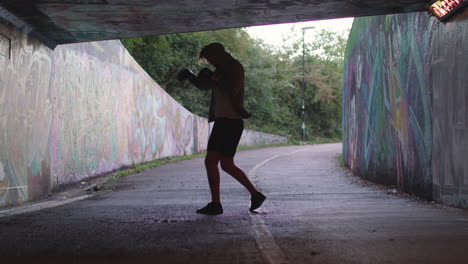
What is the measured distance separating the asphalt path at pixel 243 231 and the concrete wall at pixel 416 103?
19.6 inches

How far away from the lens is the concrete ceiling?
7242 millimetres

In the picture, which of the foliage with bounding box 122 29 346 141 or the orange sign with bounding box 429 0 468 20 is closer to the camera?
the orange sign with bounding box 429 0 468 20

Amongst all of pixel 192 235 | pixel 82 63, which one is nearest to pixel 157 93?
pixel 82 63

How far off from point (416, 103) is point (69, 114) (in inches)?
275

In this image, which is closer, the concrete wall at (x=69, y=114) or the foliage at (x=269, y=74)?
the concrete wall at (x=69, y=114)

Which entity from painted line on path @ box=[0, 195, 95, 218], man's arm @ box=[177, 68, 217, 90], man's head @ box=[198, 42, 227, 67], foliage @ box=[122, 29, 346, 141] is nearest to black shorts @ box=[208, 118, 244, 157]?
man's arm @ box=[177, 68, 217, 90]

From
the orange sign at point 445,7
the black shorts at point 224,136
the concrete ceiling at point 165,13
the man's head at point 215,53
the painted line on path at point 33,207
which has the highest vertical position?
the concrete ceiling at point 165,13

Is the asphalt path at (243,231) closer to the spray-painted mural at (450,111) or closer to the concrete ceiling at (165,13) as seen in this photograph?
the spray-painted mural at (450,111)

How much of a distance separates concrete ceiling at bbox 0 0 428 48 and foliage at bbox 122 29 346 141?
53.2 feet

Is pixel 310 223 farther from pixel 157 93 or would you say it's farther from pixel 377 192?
pixel 157 93

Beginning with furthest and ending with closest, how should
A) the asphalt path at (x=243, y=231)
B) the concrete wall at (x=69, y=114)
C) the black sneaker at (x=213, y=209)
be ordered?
the concrete wall at (x=69, y=114)
the black sneaker at (x=213, y=209)
the asphalt path at (x=243, y=231)

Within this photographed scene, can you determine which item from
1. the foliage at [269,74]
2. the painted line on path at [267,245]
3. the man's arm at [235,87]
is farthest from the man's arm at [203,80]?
the foliage at [269,74]

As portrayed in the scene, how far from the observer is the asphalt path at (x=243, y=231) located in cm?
425

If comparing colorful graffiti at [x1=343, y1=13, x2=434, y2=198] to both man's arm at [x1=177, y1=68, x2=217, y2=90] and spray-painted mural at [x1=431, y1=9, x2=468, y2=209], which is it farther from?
man's arm at [x1=177, y1=68, x2=217, y2=90]
